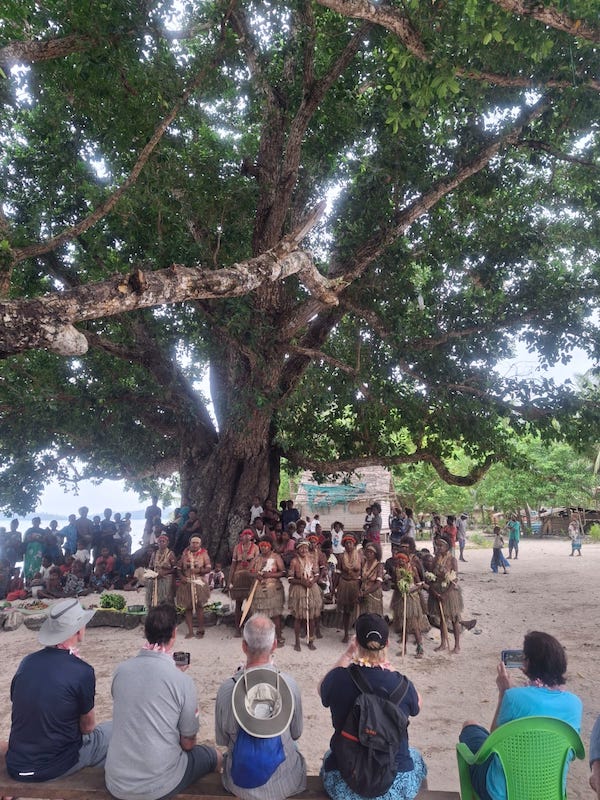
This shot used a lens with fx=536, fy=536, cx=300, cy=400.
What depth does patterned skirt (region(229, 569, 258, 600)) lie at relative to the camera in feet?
29.5

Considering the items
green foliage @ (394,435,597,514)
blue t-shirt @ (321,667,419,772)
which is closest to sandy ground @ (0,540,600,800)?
blue t-shirt @ (321,667,419,772)

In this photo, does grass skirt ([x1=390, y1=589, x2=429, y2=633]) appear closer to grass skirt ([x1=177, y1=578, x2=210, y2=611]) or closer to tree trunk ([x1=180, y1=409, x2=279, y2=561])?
grass skirt ([x1=177, y1=578, x2=210, y2=611])

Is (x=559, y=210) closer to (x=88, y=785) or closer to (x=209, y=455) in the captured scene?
(x=209, y=455)

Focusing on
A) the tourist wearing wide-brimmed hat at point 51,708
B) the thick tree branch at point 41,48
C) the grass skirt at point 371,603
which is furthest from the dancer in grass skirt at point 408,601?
the thick tree branch at point 41,48

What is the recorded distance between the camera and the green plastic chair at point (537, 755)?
270cm

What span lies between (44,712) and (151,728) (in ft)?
2.18

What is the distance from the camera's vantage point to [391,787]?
302 centimetres

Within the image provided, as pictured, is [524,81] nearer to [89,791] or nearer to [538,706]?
[538,706]

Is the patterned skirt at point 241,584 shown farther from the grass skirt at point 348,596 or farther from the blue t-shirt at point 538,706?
the blue t-shirt at point 538,706

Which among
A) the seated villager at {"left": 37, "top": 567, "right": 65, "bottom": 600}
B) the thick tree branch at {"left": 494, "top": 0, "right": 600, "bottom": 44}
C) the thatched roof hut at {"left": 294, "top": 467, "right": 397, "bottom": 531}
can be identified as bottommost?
the seated villager at {"left": 37, "top": 567, "right": 65, "bottom": 600}

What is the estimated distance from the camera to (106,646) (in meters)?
8.41

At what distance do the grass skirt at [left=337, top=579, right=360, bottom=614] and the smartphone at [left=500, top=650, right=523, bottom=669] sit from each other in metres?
Result: 5.60

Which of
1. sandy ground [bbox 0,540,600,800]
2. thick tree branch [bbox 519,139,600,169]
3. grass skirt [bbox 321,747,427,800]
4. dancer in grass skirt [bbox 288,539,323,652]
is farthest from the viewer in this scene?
thick tree branch [bbox 519,139,600,169]

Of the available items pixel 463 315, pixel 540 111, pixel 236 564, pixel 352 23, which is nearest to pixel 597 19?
pixel 540 111
